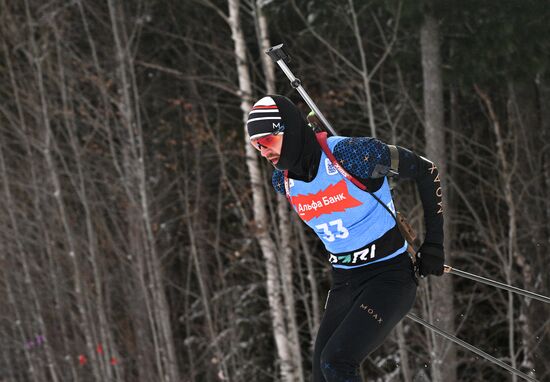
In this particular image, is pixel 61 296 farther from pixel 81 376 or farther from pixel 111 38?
pixel 111 38

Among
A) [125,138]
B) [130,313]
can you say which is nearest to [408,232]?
[125,138]

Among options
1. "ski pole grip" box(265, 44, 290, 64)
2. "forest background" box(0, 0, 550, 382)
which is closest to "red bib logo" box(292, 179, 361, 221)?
"ski pole grip" box(265, 44, 290, 64)

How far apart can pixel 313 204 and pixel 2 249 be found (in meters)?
10.1

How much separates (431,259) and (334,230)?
0.45m

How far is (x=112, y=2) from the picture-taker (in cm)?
1040

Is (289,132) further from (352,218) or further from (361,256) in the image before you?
(361,256)

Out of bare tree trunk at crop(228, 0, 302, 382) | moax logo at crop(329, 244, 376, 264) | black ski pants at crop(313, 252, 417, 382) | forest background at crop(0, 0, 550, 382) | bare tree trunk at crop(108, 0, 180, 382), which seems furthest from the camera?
bare tree trunk at crop(108, 0, 180, 382)

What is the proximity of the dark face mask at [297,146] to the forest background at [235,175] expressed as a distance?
5.26 meters

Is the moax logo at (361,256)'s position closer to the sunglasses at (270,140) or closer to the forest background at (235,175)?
the sunglasses at (270,140)

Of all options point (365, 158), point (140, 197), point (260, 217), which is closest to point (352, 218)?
point (365, 158)

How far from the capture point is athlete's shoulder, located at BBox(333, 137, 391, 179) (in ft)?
10.4

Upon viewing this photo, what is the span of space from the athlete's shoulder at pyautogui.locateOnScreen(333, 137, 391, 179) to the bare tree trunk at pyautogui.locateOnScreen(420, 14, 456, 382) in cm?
522

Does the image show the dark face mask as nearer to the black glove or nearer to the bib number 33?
the bib number 33

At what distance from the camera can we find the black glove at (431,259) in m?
3.43
